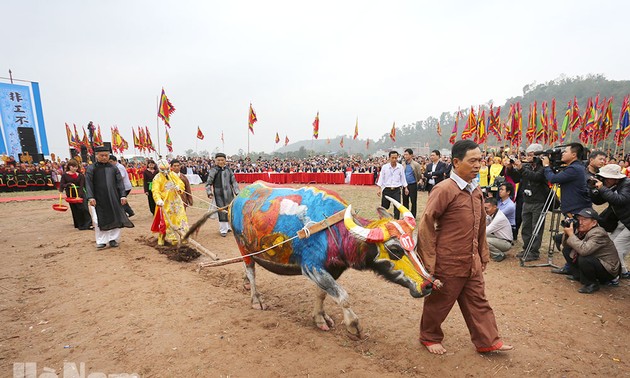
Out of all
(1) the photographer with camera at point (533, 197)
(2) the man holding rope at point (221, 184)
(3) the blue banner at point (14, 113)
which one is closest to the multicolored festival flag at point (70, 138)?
(3) the blue banner at point (14, 113)

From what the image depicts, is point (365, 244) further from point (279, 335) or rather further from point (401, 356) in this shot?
point (279, 335)

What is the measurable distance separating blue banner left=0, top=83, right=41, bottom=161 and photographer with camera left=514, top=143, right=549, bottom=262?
27202 millimetres

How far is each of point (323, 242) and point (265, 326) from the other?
136cm

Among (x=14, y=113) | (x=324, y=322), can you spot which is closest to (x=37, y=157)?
(x=14, y=113)

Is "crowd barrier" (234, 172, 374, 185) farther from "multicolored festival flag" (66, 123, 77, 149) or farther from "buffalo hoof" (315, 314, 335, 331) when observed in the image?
"multicolored festival flag" (66, 123, 77, 149)

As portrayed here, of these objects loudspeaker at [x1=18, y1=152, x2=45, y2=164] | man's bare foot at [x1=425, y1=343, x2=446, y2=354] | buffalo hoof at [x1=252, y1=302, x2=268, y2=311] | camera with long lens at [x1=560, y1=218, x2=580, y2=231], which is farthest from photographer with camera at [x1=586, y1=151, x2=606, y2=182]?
loudspeaker at [x1=18, y1=152, x2=45, y2=164]

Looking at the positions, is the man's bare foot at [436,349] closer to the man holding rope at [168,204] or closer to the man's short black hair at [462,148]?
the man's short black hair at [462,148]

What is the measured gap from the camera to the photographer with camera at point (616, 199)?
4.18m

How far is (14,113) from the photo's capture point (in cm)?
1961

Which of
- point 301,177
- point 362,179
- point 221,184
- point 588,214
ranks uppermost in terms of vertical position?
point 221,184

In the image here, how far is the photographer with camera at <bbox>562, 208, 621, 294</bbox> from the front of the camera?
4374mm

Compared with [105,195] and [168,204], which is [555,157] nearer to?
[168,204]

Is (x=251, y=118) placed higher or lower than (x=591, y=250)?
higher

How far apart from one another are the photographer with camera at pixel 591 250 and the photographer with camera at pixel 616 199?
258mm
